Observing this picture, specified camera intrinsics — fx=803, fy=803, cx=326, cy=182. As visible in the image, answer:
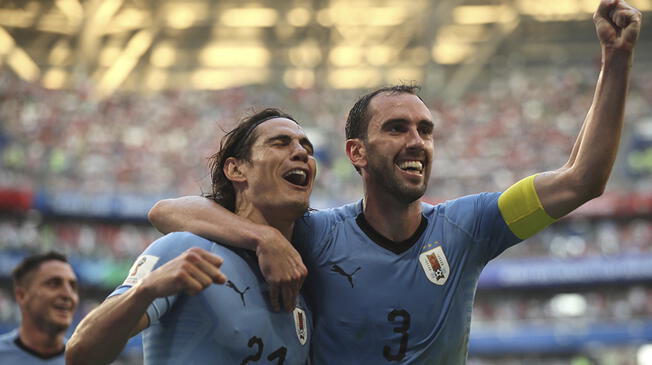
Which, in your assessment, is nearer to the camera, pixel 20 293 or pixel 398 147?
Answer: pixel 398 147

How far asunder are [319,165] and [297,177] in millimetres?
Answer: 26841

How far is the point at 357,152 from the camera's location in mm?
3832

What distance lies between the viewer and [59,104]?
1232 inches

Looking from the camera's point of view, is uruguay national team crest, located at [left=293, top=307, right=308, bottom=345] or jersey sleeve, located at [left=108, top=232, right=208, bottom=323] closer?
jersey sleeve, located at [left=108, top=232, right=208, bottom=323]

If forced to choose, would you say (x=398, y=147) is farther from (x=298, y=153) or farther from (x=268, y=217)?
(x=268, y=217)

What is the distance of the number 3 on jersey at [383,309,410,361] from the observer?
339 centimetres

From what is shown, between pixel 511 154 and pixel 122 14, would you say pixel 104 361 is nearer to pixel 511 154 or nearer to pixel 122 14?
pixel 511 154

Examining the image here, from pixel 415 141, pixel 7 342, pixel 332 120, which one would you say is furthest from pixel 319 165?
pixel 415 141

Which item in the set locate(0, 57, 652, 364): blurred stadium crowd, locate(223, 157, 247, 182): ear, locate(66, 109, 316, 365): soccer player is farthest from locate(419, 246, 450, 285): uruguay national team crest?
locate(0, 57, 652, 364): blurred stadium crowd

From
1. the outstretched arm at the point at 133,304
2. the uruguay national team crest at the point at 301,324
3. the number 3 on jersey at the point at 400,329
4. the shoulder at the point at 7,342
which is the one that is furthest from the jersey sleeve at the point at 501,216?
the shoulder at the point at 7,342

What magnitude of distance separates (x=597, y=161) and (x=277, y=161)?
4.47 ft

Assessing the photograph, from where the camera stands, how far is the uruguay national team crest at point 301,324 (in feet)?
11.1

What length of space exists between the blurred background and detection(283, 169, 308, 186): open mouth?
2046cm

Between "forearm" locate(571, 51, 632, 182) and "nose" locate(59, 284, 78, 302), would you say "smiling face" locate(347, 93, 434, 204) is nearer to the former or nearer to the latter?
"forearm" locate(571, 51, 632, 182)
